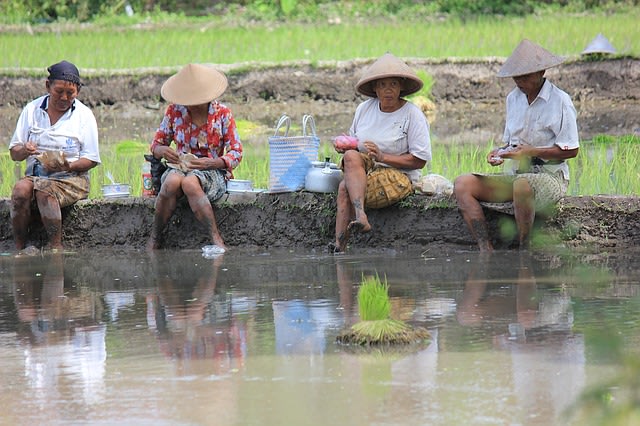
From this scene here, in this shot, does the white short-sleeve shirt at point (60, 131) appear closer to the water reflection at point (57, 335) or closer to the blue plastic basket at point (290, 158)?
the water reflection at point (57, 335)

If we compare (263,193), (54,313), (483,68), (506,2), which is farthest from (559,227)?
(506,2)

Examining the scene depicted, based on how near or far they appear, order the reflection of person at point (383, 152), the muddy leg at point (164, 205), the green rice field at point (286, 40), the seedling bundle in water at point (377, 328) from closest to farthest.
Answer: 1. the seedling bundle in water at point (377, 328)
2. the reflection of person at point (383, 152)
3. the muddy leg at point (164, 205)
4. the green rice field at point (286, 40)

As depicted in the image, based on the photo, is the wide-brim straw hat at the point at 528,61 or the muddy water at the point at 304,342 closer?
the muddy water at the point at 304,342

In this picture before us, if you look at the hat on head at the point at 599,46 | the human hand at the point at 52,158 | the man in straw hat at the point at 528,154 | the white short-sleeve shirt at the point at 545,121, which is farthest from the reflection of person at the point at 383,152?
the hat on head at the point at 599,46

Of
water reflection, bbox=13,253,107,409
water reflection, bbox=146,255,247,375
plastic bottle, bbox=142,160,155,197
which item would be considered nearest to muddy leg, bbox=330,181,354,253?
water reflection, bbox=146,255,247,375

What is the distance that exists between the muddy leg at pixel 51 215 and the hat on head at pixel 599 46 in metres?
9.80

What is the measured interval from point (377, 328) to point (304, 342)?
0.94ft

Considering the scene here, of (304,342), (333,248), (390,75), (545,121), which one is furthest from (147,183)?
(304,342)

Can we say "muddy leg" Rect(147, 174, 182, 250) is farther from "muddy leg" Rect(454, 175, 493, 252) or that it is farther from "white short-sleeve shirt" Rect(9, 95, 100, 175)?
"muddy leg" Rect(454, 175, 493, 252)

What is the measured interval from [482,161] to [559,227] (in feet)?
6.64

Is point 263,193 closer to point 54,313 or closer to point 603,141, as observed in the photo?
point 54,313

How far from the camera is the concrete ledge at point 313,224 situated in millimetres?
6848

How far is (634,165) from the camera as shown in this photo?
25.8ft

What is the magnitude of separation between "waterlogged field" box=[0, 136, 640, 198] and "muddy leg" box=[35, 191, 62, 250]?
0.50 meters
